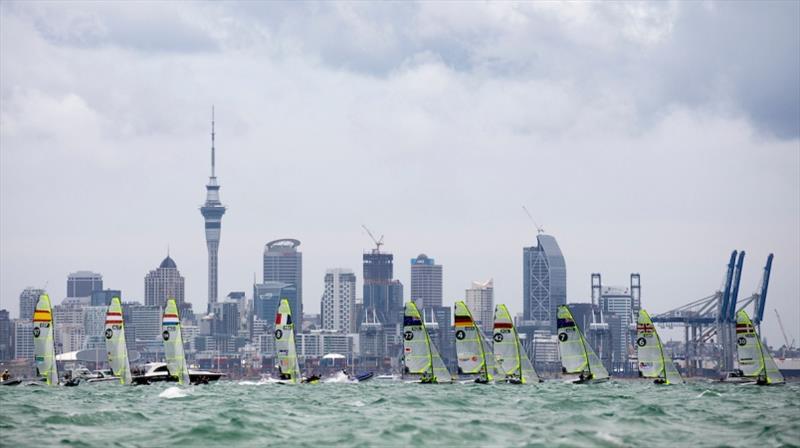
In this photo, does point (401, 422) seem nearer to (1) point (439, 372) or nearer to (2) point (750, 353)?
(1) point (439, 372)

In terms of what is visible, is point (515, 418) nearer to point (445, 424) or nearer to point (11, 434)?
point (445, 424)

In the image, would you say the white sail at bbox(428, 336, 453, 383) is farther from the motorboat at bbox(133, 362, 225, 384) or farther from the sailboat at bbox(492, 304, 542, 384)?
the motorboat at bbox(133, 362, 225, 384)

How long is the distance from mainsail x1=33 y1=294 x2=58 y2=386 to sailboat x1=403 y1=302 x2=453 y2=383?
97.6 feet

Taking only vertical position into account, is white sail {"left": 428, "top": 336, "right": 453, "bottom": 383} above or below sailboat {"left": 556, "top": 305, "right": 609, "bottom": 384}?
below

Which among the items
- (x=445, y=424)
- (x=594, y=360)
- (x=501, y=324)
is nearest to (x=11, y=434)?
(x=445, y=424)

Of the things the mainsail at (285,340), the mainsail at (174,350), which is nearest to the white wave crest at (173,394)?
the mainsail at (174,350)

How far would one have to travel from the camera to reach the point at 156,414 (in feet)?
225

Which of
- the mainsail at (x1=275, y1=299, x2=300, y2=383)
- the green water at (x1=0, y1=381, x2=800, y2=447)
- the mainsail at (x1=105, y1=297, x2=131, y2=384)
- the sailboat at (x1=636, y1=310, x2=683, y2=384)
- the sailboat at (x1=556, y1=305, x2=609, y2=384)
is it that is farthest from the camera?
the sailboat at (x1=636, y1=310, x2=683, y2=384)

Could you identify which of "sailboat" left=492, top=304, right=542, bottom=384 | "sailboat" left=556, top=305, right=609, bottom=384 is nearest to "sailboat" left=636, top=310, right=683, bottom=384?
"sailboat" left=556, top=305, right=609, bottom=384

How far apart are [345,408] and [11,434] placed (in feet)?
76.5

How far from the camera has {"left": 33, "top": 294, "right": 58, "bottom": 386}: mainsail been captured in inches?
4446

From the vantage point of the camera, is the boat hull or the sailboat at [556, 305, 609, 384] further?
the sailboat at [556, 305, 609, 384]

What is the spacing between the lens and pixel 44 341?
113 meters

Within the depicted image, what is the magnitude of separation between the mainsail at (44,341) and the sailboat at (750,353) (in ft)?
187
